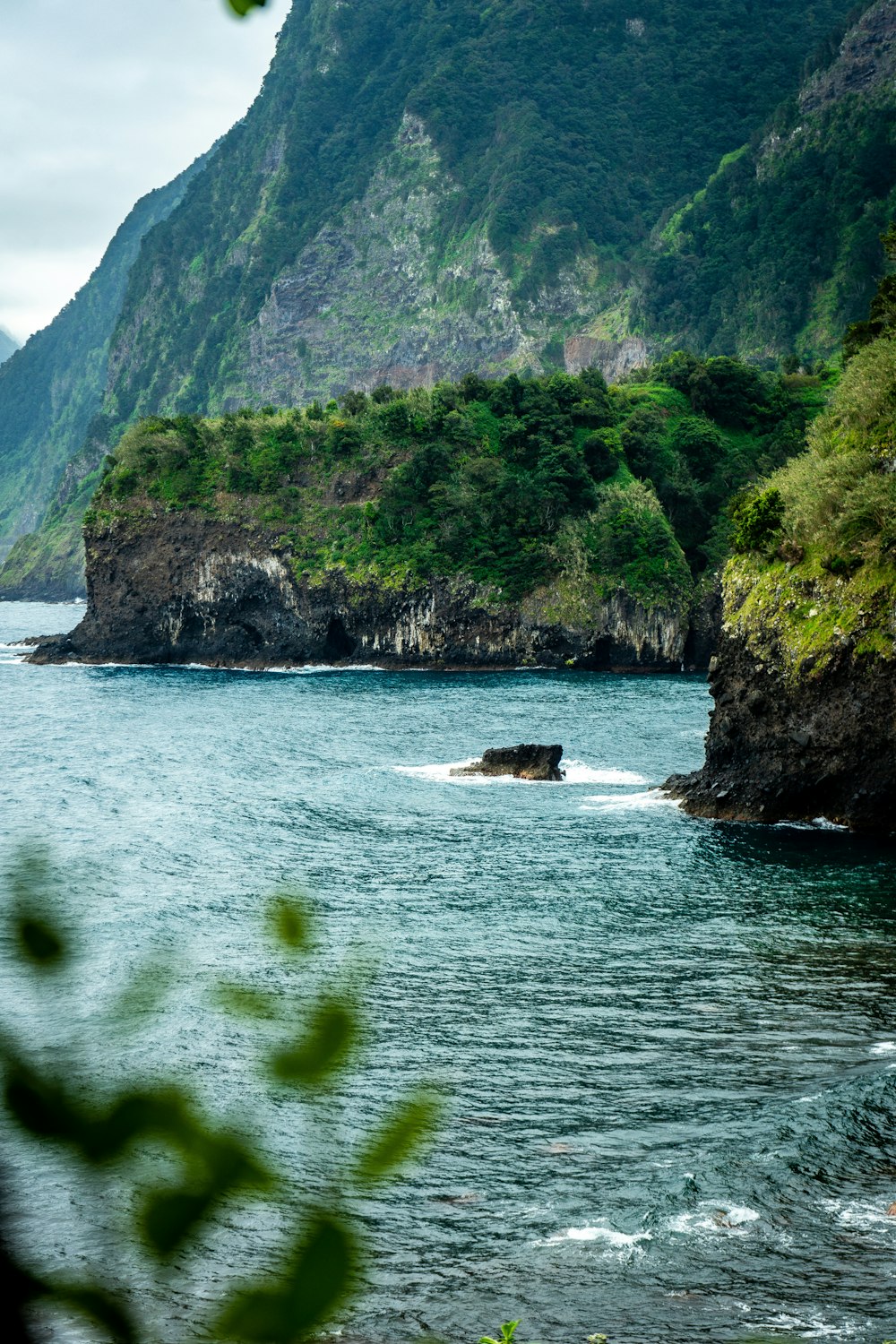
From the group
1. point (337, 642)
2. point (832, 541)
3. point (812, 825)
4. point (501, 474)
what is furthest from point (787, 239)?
point (812, 825)

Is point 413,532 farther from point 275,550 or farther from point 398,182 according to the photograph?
point 398,182

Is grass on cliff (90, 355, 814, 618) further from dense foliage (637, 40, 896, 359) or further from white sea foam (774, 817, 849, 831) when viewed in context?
dense foliage (637, 40, 896, 359)

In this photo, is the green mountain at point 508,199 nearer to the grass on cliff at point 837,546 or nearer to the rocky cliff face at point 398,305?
the rocky cliff face at point 398,305

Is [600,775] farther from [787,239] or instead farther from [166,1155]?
[787,239]

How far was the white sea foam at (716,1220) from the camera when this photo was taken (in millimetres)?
11834

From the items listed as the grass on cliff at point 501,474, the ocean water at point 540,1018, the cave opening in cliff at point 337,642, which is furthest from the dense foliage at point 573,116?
the ocean water at point 540,1018

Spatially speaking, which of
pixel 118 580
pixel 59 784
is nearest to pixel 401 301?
pixel 118 580

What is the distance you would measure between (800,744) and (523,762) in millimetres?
10298

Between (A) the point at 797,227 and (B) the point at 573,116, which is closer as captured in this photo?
(A) the point at 797,227

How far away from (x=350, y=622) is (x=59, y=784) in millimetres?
40926

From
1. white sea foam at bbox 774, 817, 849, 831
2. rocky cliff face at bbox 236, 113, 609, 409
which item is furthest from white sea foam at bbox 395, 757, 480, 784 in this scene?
rocky cliff face at bbox 236, 113, 609, 409

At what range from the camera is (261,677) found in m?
72.4

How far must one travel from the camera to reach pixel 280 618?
8119 cm

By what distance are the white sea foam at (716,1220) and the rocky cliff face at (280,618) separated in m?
60.5
